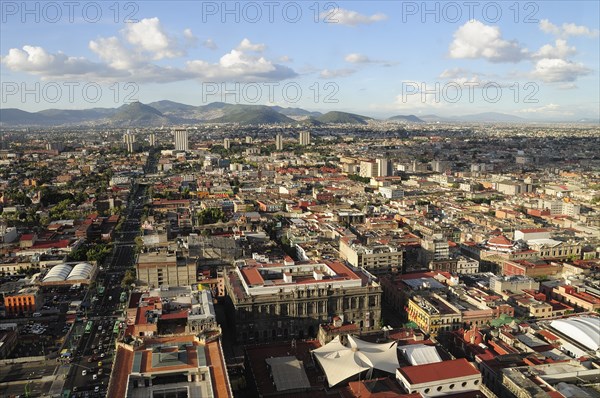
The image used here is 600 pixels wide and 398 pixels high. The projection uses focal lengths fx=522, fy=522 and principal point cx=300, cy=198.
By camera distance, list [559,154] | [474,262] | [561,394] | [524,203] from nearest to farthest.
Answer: [561,394]
[474,262]
[524,203]
[559,154]

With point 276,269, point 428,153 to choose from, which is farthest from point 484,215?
point 428,153

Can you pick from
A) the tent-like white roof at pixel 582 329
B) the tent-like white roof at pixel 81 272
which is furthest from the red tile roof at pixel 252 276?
the tent-like white roof at pixel 582 329

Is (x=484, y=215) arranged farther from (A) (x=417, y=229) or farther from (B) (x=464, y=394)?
(B) (x=464, y=394)

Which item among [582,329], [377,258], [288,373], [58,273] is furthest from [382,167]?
[288,373]

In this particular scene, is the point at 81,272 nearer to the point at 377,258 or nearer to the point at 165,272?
the point at 165,272

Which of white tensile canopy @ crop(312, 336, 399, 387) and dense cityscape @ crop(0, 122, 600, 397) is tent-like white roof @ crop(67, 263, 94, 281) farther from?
white tensile canopy @ crop(312, 336, 399, 387)

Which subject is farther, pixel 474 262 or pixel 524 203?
pixel 524 203
